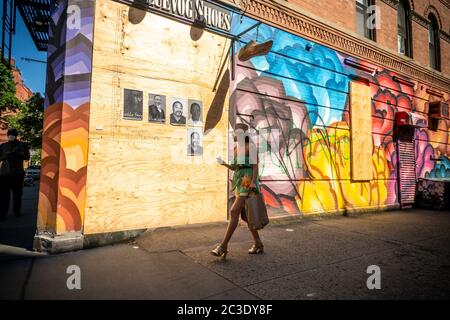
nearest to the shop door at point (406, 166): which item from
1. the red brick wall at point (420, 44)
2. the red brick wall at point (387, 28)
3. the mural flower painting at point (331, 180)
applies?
the mural flower painting at point (331, 180)

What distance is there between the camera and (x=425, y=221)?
22.5ft

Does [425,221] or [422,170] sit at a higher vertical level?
[422,170]

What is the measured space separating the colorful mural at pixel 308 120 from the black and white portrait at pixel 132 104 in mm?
2034

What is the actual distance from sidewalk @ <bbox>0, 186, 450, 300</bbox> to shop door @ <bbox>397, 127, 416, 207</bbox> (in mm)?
4931

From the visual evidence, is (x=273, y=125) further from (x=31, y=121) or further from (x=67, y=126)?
(x=31, y=121)

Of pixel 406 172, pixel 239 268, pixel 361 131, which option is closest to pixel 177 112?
pixel 239 268

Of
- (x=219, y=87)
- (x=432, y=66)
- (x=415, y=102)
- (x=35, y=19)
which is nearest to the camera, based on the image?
(x=219, y=87)

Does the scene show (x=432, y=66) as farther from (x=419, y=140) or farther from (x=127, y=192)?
(x=127, y=192)

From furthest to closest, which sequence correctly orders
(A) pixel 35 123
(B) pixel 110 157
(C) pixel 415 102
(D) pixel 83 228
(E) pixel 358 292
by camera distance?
(A) pixel 35 123 < (C) pixel 415 102 < (B) pixel 110 157 < (D) pixel 83 228 < (E) pixel 358 292

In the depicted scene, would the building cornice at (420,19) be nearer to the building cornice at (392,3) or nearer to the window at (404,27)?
the window at (404,27)

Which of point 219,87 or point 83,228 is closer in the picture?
point 83,228

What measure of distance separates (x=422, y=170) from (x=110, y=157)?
1154 cm

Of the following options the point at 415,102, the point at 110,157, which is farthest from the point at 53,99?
the point at 415,102

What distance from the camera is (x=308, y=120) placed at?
716 cm
